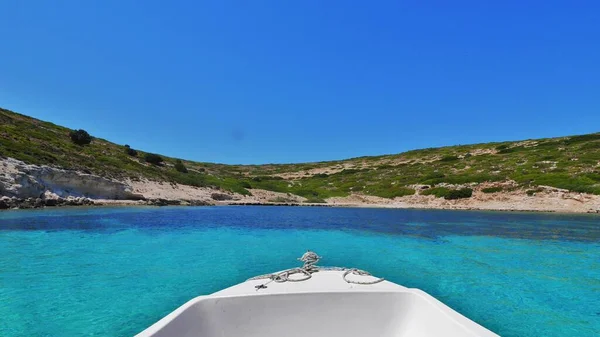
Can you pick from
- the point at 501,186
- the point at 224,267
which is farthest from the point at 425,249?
the point at 501,186

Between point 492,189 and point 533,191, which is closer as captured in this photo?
point 533,191

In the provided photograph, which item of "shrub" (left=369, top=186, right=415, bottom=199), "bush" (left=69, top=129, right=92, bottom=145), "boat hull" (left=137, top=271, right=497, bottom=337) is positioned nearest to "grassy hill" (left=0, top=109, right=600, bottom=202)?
"shrub" (left=369, top=186, right=415, bottom=199)

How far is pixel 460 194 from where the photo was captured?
1708 inches

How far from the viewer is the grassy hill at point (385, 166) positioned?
37.7 meters

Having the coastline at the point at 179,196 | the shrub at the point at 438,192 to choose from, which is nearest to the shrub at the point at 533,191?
the coastline at the point at 179,196

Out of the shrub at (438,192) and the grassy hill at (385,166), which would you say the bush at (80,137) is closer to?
the grassy hill at (385,166)

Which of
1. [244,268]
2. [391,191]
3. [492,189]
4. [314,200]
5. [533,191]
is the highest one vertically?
[391,191]

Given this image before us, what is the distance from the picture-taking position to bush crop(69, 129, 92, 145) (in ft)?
171

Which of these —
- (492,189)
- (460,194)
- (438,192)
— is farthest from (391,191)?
(492,189)

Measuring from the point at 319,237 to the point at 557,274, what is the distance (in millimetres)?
11062

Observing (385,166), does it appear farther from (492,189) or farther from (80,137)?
(80,137)

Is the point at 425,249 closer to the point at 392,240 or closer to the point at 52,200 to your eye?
the point at 392,240

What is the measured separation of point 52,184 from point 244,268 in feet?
99.7

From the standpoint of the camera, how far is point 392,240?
17.5m
